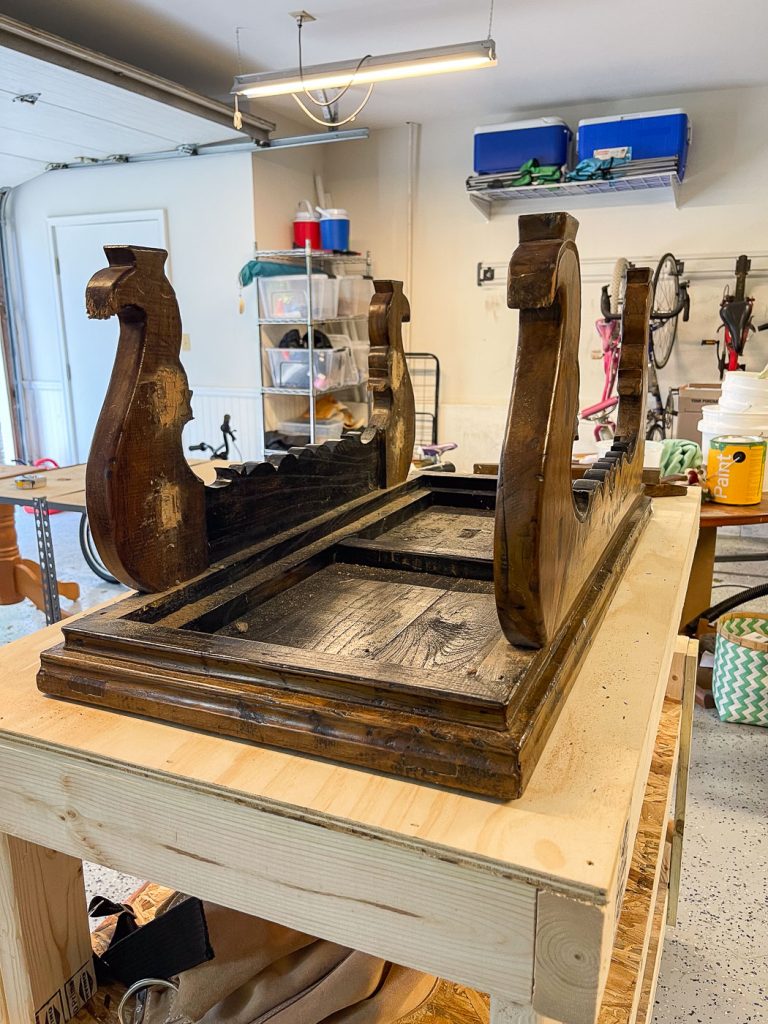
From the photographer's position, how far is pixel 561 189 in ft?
16.4

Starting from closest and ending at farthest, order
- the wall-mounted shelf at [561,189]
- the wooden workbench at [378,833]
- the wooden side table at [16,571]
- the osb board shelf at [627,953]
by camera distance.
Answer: the wooden workbench at [378,833] → the osb board shelf at [627,953] → the wooden side table at [16,571] → the wall-mounted shelf at [561,189]

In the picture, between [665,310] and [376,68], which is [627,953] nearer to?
[376,68]

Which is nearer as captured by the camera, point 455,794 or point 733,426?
point 455,794

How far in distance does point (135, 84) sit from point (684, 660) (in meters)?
3.83

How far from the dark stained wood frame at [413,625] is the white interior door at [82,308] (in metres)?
5.13

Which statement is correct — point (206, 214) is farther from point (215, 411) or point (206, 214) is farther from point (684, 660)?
point (684, 660)

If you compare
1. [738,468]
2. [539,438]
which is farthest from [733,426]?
[539,438]

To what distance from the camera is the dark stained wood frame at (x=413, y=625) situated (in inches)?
25.0

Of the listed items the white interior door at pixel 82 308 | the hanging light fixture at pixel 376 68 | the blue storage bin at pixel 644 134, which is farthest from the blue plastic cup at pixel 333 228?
the blue storage bin at pixel 644 134

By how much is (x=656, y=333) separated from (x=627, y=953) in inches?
189

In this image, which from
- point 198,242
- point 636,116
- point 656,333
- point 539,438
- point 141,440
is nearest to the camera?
point 539,438

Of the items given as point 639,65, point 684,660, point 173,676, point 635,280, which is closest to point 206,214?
point 639,65

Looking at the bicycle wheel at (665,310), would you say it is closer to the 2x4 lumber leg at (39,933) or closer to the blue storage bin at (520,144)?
the blue storage bin at (520,144)

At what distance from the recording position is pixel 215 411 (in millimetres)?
5629
